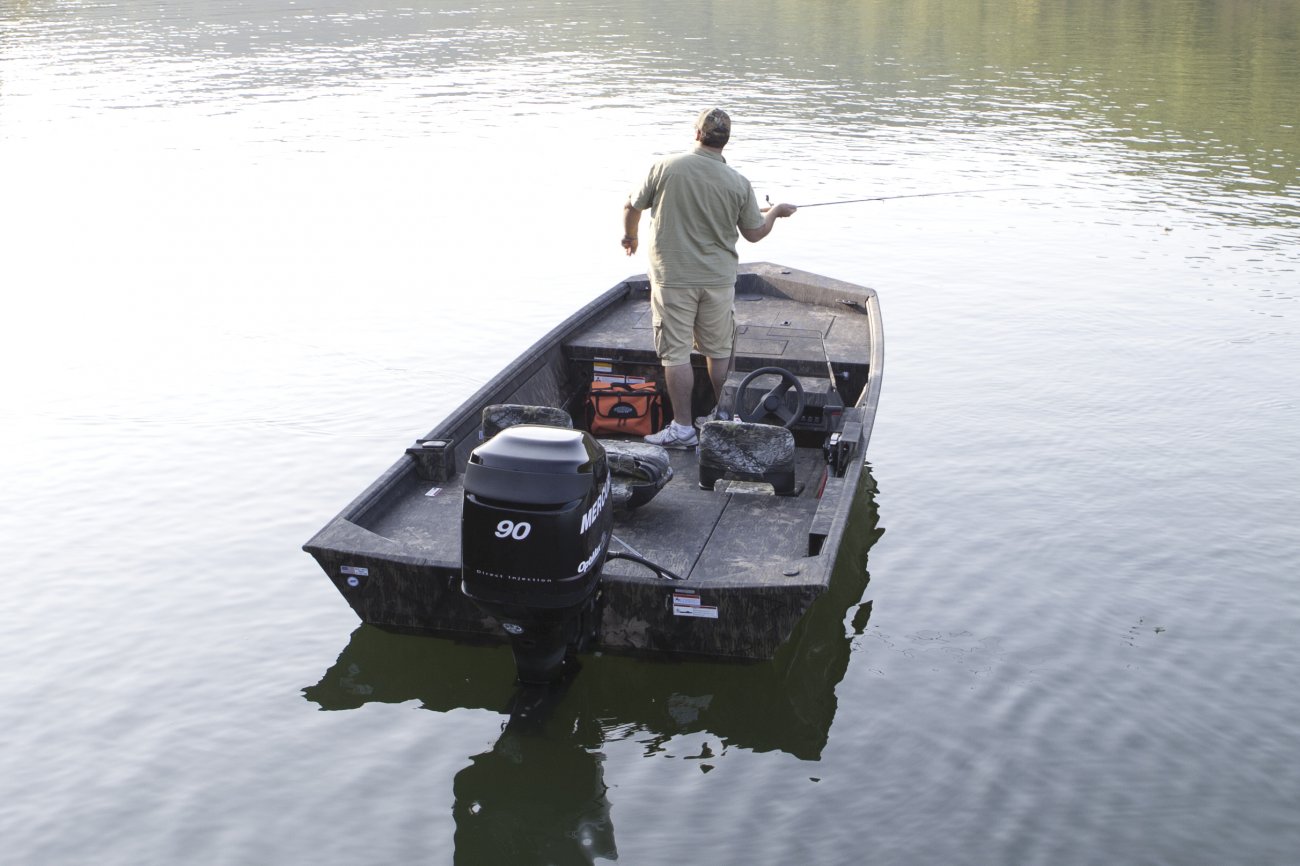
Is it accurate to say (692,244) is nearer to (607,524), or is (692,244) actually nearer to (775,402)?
(775,402)

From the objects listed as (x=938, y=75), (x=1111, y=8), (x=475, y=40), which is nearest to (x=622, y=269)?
(x=938, y=75)

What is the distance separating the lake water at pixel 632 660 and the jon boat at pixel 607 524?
0.47 meters

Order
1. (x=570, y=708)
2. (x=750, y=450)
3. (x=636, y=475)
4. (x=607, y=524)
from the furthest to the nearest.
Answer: (x=750, y=450) → (x=636, y=475) → (x=570, y=708) → (x=607, y=524)

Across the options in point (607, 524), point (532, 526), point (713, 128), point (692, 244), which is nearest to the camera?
point (532, 526)

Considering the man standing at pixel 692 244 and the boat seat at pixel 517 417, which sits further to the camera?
the man standing at pixel 692 244

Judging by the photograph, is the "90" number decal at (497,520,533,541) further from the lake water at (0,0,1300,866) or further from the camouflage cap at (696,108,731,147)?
the camouflage cap at (696,108,731,147)

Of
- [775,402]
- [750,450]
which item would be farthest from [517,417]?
[775,402]

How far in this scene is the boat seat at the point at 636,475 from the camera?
638cm

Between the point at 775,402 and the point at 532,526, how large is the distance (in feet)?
9.30

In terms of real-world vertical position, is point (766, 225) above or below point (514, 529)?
above

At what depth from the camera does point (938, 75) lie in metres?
27.0

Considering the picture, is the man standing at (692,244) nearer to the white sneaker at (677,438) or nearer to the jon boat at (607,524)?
the white sneaker at (677,438)

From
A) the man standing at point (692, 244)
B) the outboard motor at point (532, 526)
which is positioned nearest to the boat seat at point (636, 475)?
the man standing at point (692, 244)

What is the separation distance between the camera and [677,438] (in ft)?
24.9
